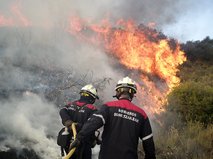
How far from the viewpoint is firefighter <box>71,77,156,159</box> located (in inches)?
83.3

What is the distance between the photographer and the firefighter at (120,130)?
2.12m

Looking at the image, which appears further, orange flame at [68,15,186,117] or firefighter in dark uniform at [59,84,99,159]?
orange flame at [68,15,186,117]

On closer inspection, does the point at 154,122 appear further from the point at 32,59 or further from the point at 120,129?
the point at 32,59

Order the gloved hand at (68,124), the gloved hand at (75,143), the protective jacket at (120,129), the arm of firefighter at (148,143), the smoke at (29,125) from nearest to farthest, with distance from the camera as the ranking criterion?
1. the gloved hand at (75,143)
2. the protective jacket at (120,129)
3. the arm of firefighter at (148,143)
4. the gloved hand at (68,124)
5. the smoke at (29,125)

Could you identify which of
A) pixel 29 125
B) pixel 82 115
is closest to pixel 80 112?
pixel 82 115

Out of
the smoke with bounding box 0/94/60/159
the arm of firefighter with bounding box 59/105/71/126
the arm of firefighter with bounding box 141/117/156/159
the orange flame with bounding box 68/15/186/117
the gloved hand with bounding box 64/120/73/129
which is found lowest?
the arm of firefighter with bounding box 141/117/156/159

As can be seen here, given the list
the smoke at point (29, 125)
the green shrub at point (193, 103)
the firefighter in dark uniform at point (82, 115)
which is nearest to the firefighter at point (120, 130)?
the firefighter in dark uniform at point (82, 115)

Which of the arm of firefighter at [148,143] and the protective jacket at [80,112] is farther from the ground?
the protective jacket at [80,112]

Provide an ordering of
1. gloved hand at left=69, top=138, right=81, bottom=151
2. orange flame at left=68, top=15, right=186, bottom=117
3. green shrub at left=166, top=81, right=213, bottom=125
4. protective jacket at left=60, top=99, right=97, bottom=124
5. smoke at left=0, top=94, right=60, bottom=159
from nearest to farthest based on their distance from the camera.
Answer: gloved hand at left=69, top=138, right=81, bottom=151 < protective jacket at left=60, top=99, right=97, bottom=124 < smoke at left=0, top=94, right=60, bottom=159 < green shrub at left=166, top=81, right=213, bottom=125 < orange flame at left=68, top=15, right=186, bottom=117

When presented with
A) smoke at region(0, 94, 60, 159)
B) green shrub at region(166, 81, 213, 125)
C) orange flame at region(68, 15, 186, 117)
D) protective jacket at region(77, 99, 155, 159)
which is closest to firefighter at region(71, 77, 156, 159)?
protective jacket at region(77, 99, 155, 159)

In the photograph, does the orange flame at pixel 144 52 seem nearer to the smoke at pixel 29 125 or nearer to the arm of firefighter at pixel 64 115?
the smoke at pixel 29 125

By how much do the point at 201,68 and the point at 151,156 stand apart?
49.5 feet

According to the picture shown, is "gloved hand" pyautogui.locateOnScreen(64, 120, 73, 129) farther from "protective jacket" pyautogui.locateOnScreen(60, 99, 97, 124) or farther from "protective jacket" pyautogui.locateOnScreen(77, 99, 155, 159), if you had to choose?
"protective jacket" pyautogui.locateOnScreen(77, 99, 155, 159)

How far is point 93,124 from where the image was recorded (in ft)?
6.90
